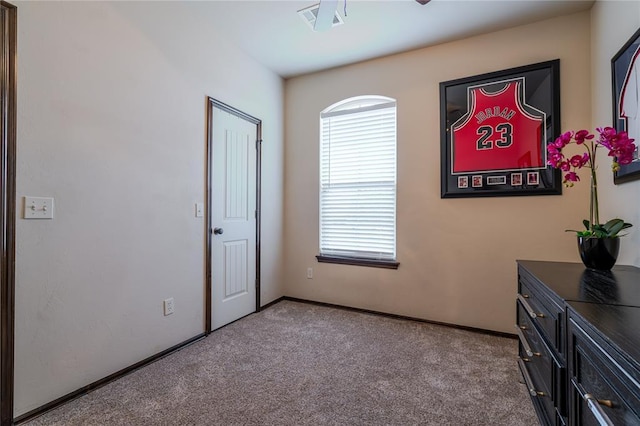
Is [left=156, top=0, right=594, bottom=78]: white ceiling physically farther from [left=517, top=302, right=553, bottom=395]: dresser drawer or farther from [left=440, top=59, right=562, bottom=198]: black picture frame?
[left=517, top=302, right=553, bottom=395]: dresser drawer

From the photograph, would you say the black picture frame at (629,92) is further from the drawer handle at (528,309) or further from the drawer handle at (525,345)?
the drawer handle at (525,345)

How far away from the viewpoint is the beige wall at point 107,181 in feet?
5.30

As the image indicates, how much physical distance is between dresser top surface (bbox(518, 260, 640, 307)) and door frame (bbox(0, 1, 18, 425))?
251cm

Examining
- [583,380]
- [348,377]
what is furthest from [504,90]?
[348,377]

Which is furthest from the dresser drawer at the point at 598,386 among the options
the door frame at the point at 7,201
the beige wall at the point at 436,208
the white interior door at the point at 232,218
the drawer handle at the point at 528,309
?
the white interior door at the point at 232,218

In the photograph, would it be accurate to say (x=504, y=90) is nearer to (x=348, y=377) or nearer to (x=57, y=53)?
(x=348, y=377)

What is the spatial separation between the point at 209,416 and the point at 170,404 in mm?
278

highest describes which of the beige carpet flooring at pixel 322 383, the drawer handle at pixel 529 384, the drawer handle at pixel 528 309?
the drawer handle at pixel 528 309

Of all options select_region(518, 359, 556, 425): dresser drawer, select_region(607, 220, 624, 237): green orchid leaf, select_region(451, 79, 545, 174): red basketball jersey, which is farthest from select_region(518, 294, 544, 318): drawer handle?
select_region(451, 79, 545, 174): red basketball jersey

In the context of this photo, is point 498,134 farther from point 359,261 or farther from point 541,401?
point 541,401

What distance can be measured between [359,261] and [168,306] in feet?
6.25

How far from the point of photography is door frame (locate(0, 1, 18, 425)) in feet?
4.89

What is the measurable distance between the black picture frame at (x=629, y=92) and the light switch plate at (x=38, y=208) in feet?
10.7

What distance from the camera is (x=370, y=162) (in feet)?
10.8
